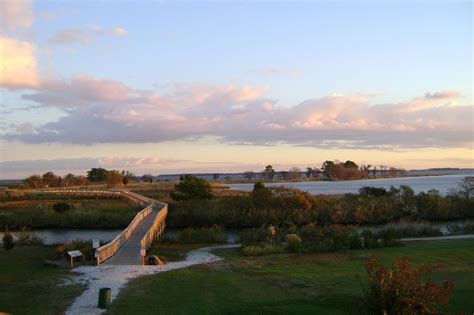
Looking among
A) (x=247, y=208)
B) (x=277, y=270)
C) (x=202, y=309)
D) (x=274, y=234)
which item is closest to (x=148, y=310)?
(x=202, y=309)

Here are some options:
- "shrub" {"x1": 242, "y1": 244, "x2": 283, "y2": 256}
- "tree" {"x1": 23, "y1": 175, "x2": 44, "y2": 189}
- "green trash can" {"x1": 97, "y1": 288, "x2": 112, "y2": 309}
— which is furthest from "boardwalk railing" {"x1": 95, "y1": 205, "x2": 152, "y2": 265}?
"tree" {"x1": 23, "y1": 175, "x2": 44, "y2": 189}

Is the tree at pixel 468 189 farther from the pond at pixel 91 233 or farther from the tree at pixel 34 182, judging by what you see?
the tree at pixel 34 182

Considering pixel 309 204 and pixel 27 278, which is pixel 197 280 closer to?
pixel 27 278

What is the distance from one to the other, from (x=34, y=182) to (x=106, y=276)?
104m

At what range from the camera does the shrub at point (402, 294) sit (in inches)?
396

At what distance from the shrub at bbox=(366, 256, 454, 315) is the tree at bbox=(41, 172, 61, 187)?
11920cm

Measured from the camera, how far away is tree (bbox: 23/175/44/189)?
11138 centimetres

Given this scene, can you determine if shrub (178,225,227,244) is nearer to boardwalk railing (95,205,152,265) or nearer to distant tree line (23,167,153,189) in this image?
boardwalk railing (95,205,152,265)

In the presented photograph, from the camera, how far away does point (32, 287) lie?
16.0 metres

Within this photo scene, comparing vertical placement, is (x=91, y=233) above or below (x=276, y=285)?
below

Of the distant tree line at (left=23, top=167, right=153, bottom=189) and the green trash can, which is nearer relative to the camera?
the green trash can

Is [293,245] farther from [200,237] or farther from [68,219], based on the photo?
[68,219]

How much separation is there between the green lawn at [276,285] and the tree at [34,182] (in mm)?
99748

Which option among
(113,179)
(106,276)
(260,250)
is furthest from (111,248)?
(113,179)
